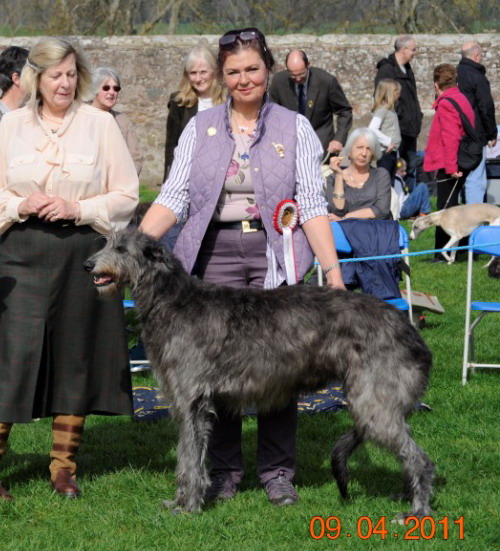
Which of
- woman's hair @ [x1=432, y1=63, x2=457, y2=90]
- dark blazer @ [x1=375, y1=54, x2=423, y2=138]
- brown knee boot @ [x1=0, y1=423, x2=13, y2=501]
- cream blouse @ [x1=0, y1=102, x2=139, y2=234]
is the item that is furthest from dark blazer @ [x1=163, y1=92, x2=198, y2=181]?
dark blazer @ [x1=375, y1=54, x2=423, y2=138]

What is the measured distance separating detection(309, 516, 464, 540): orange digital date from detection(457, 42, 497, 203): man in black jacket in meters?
9.59

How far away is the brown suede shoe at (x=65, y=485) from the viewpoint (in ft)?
16.5

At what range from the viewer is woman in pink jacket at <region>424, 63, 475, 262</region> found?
1312 cm

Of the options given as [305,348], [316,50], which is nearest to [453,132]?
[316,50]

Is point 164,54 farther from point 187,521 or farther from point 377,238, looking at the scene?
point 187,521

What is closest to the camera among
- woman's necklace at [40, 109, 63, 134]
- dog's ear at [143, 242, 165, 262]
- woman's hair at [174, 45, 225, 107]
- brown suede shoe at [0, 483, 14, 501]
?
dog's ear at [143, 242, 165, 262]

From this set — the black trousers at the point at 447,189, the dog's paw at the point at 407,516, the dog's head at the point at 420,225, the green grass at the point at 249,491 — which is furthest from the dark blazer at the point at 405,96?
the dog's paw at the point at 407,516

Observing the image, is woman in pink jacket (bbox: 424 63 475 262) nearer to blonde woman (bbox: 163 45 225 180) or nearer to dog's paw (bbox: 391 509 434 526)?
blonde woman (bbox: 163 45 225 180)

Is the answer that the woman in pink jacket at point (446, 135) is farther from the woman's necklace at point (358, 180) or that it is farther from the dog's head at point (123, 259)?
the dog's head at point (123, 259)

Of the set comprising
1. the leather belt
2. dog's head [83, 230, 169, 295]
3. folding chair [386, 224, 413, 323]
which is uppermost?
the leather belt

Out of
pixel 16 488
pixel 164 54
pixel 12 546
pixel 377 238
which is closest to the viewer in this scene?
pixel 12 546

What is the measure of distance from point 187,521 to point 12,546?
0.80 m

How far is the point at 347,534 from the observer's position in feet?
14.6

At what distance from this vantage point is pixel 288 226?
478cm
